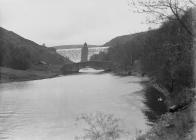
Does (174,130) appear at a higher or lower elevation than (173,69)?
lower

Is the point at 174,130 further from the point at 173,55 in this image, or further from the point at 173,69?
the point at 173,69

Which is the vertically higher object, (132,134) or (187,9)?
(187,9)

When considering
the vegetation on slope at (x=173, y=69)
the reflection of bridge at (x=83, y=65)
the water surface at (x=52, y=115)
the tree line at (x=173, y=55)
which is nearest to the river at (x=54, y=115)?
the water surface at (x=52, y=115)

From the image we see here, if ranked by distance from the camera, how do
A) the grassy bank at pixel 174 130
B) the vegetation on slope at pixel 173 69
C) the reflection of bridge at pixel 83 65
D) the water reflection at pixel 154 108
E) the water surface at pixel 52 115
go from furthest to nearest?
1. the reflection of bridge at pixel 83 65
2. the water reflection at pixel 154 108
3. the water surface at pixel 52 115
4. the vegetation on slope at pixel 173 69
5. the grassy bank at pixel 174 130

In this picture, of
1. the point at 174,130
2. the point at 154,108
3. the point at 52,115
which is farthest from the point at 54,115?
the point at 174,130

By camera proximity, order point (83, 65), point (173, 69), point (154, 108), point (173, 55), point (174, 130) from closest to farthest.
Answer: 1. point (174, 130)
2. point (173, 55)
3. point (173, 69)
4. point (154, 108)
5. point (83, 65)

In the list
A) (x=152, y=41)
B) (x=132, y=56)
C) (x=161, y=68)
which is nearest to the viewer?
(x=161, y=68)

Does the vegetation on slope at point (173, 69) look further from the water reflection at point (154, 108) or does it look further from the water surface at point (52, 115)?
the water surface at point (52, 115)

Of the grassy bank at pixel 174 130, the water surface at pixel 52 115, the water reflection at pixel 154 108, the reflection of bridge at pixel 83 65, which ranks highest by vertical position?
the reflection of bridge at pixel 83 65

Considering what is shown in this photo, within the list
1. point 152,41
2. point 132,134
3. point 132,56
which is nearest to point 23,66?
point 132,56

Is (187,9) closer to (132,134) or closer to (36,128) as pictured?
(132,134)

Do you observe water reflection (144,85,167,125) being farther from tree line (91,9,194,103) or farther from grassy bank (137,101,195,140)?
grassy bank (137,101,195,140)
